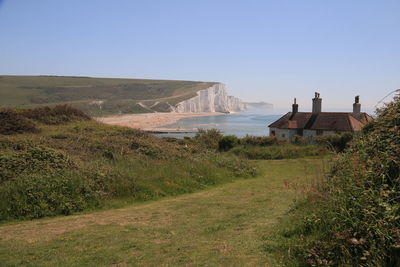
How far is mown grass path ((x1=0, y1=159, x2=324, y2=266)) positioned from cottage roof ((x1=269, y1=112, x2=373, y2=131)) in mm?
24883

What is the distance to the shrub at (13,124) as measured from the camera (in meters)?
18.6

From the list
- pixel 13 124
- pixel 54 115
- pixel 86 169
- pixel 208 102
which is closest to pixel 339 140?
pixel 54 115

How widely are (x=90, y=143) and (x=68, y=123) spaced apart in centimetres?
750

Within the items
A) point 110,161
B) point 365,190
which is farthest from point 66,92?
point 365,190

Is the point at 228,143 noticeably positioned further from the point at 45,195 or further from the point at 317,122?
the point at 45,195

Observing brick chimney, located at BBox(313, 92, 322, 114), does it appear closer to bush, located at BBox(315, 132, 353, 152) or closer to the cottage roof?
the cottage roof

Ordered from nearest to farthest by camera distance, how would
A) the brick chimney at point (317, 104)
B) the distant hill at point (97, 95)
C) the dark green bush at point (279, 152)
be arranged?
the dark green bush at point (279, 152) < the brick chimney at point (317, 104) < the distant hill at point (97, 95)

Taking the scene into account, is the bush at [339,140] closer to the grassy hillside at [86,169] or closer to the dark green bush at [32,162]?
the grassy hillside at [86,169]

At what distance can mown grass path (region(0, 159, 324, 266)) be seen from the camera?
18.4 ft

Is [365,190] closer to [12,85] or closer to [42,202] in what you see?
[42,202]

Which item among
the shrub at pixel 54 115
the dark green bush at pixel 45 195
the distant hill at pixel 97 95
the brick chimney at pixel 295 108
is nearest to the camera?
the dark green bush at pixel 45 195

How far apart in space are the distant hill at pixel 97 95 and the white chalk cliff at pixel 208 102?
9.52ft

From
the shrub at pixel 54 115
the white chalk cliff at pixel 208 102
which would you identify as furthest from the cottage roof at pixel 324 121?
the white chalk cliff at pixel 208 102

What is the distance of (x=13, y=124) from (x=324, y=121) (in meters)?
27.2
